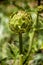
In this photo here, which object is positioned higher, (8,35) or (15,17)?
(15,17)

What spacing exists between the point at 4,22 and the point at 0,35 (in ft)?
0.51

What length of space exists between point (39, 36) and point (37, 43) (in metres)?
0.04

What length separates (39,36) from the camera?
4.52 ft

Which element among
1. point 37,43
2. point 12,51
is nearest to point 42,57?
point 37,43

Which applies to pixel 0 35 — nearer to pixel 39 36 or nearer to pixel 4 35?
pixel 4 35

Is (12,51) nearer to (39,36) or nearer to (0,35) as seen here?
(39,36)

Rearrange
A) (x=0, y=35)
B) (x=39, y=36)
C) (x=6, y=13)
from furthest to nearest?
(x=6, y=13), (x=0, y=35), (x=39, y=36)

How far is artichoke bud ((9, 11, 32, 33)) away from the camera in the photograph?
1.00 meters

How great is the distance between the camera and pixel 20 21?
101 cm

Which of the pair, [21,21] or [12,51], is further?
[12,51]

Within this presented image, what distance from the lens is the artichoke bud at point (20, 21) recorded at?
3.28 feet

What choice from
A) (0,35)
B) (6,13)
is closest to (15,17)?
(0,35)

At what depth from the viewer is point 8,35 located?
2172 millimetres

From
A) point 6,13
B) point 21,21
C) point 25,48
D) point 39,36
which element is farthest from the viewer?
point 6,13
